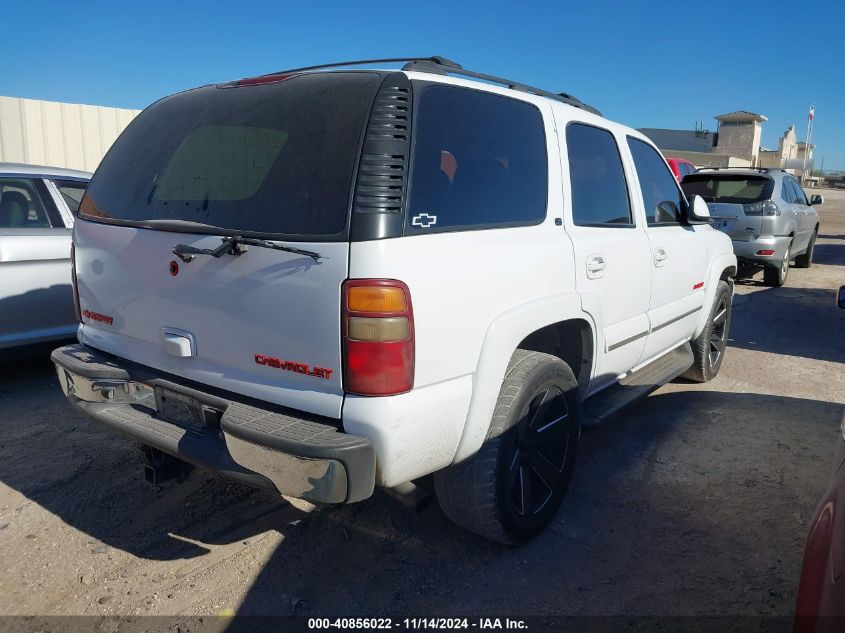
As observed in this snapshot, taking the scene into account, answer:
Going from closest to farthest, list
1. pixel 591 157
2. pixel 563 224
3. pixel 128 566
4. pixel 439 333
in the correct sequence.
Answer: pixel 439 333 → pixel 128 566 → pixel 563 224 → pixel 591 157

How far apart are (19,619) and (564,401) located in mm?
2452

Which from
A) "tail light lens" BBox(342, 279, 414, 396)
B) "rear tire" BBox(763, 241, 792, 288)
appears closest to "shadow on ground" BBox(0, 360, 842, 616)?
"tail light lens" BBox(342, 279, 414, 396)

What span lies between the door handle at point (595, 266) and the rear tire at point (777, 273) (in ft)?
25.4

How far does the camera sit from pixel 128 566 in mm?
2895

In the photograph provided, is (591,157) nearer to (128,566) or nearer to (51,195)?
(128,566)

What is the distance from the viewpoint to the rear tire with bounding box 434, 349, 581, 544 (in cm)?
272

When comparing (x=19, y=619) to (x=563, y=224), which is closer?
(x=19, y=619)

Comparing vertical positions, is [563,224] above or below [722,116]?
below

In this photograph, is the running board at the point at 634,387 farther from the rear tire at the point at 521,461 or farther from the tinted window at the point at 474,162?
the tinted window at the point at 474,162

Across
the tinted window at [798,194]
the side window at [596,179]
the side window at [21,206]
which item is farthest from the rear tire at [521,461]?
the tinted window at [798,194]

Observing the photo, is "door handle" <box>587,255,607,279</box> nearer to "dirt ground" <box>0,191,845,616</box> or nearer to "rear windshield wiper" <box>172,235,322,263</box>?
"dirt ground" <box>0,191,845,616</box>

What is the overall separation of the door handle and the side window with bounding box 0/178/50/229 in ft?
13.6

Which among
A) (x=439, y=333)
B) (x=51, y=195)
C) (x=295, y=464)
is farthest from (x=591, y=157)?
(x=51, y=195)

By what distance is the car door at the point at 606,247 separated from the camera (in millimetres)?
3252
